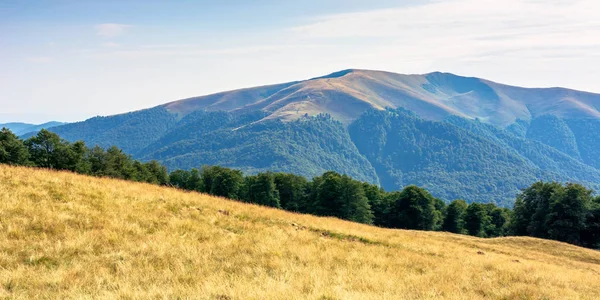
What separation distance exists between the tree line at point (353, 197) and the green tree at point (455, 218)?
9.7 inches

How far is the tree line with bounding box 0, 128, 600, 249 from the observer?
65250 mm

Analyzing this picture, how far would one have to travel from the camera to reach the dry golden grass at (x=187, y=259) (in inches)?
335

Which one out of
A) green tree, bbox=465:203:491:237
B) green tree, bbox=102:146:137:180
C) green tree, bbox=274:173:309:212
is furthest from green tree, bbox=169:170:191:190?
green tree, bbox=465:203:491:237

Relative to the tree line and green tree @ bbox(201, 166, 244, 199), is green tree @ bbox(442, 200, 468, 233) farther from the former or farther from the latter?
green tree @ bbox(201, 166, 244, 199)

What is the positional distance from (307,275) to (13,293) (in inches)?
277

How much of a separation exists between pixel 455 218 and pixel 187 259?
9723cm

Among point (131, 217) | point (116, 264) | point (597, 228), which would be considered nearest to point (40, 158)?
point (131, 217)

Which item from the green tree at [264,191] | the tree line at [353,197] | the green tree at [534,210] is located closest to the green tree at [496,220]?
the tree line at [353,197]

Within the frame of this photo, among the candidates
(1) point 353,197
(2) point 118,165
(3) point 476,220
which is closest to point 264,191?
(1) point 353,197

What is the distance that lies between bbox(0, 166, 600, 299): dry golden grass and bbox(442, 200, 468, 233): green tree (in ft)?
277

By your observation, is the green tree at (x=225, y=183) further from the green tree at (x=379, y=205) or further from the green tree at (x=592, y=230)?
the green tree at (x=592, y=230)

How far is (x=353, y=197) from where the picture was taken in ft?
265

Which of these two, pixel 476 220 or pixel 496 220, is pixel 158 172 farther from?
pixel 496 220

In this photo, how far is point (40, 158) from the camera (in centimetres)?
6662
